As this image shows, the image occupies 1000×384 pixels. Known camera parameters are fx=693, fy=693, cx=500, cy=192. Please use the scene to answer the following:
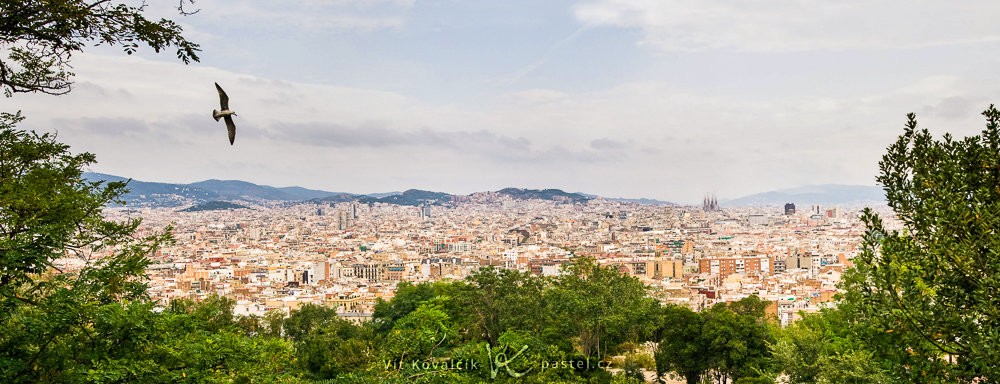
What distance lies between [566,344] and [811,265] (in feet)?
208

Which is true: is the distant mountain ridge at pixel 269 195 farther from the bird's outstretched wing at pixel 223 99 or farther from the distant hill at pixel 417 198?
the bird's outstretched wing at pixel 223 99

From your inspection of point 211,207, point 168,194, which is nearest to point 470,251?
point 211,207

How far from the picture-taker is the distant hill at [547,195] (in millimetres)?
168500

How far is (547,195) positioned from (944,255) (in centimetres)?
16833

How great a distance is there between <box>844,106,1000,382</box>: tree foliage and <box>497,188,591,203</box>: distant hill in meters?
162

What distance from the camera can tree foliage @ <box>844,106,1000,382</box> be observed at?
409 centimetres

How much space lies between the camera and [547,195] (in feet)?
566

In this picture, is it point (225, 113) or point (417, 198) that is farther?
point (417, 198)

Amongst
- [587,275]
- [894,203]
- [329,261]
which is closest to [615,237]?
[329,261]

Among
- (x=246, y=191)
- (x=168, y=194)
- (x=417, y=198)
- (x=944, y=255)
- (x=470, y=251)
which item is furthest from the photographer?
(x=246, y=191)

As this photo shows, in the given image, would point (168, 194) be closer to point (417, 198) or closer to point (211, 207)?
point (211, 207)

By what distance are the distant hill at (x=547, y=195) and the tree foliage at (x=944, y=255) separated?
16162 centimetres

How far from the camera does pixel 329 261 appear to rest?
7238cm

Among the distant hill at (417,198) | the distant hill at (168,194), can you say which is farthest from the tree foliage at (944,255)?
the distant hill at (417,198)
